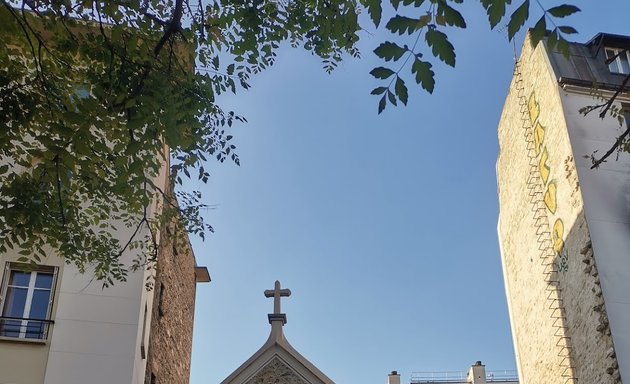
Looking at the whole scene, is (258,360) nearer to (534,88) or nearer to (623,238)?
(623,238)

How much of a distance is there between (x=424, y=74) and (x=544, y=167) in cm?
1446

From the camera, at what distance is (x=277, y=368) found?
41.3 ft

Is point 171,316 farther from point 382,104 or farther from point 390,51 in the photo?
point 390,51

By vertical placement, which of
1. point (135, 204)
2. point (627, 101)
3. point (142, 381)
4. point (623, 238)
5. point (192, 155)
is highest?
point (627, 101)

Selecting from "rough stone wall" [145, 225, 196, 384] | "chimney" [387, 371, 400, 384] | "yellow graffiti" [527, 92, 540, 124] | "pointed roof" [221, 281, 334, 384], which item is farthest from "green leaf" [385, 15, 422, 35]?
"chimney" [387, 371, 400, 384]

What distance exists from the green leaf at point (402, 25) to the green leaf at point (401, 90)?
0.34 metres

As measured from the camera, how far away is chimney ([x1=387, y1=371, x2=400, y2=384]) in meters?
32.4

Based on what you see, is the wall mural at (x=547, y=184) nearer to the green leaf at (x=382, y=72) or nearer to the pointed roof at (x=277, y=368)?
the pointed roof at (x=277, y=368)

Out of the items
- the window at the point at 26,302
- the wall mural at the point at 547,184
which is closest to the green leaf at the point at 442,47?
the window at the point at 26,302

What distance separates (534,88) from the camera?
1956 cm

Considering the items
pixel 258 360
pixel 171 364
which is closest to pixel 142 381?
pixel 258 360

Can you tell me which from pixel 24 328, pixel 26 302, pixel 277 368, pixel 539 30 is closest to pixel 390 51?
pixel 539 30

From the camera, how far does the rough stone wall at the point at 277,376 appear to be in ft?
41.0

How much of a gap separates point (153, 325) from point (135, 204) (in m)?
6.35
